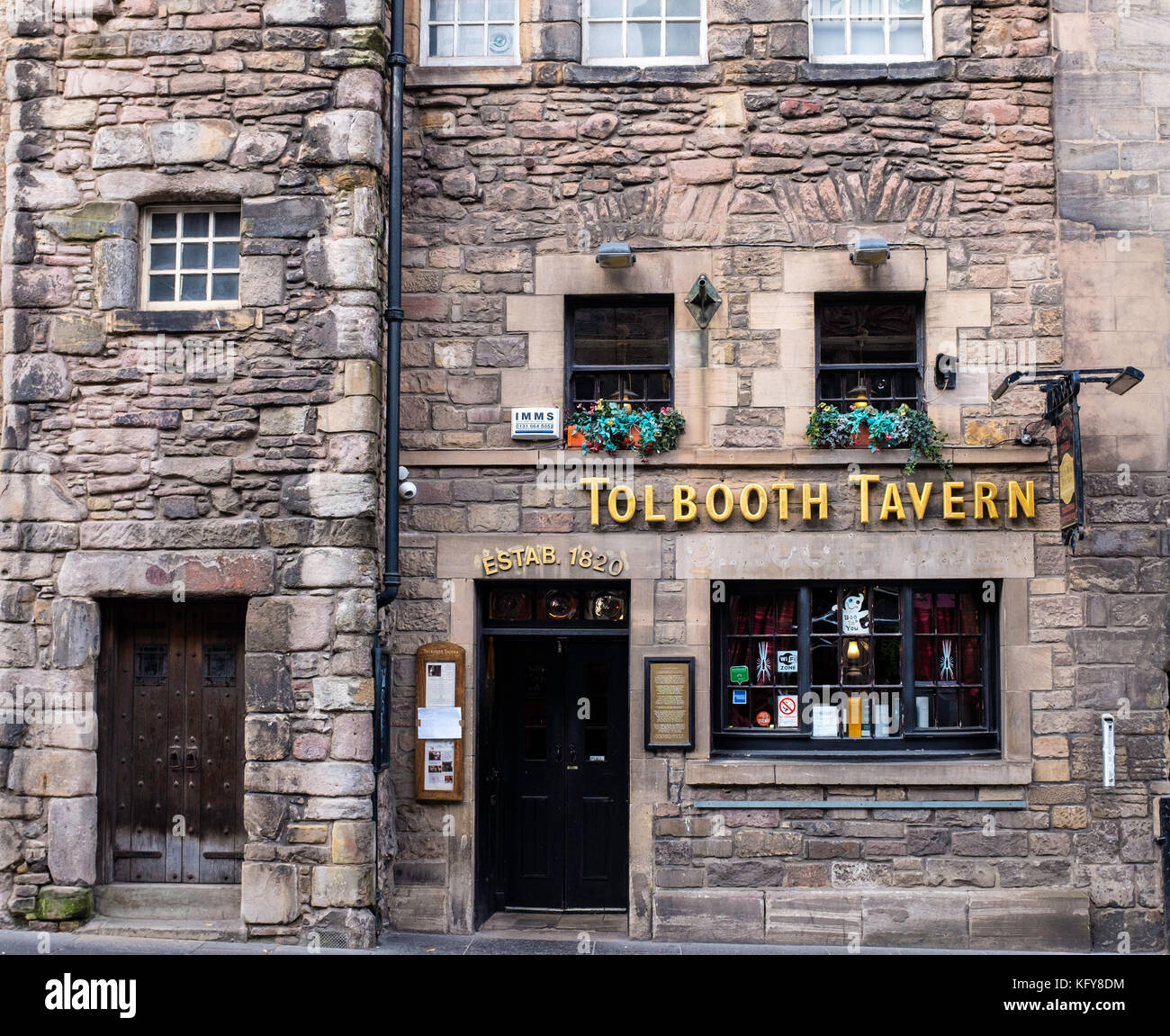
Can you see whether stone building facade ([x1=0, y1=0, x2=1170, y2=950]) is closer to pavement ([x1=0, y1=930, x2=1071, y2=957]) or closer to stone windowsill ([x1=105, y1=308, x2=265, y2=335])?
stone windowsill ([x1=105, y1=308, x2=265, y2=335])

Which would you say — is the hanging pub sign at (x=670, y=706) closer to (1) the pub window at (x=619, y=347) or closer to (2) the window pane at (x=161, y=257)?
(1) the pub window at (x=619, y=347)

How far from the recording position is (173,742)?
30.1 feet

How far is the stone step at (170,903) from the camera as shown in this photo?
8.98 m

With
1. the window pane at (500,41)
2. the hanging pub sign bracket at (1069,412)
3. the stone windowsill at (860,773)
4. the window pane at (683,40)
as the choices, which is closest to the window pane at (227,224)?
the window pane at (500,41)

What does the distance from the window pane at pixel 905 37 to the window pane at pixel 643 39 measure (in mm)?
1994

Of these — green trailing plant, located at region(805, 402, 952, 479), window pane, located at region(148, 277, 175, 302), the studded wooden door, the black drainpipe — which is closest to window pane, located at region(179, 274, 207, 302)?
window pane, located at region(148, 277, 175, 302)

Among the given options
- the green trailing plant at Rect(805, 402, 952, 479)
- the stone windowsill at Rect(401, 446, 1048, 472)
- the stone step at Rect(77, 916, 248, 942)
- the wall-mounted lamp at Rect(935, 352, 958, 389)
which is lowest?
the stone step at Rect(77, 916, 248, 942)

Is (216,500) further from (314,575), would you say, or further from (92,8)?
(92,8)

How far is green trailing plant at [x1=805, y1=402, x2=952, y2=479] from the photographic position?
9336mm

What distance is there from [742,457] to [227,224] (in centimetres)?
462

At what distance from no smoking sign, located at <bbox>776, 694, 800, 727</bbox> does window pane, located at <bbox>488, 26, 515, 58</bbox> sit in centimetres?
601

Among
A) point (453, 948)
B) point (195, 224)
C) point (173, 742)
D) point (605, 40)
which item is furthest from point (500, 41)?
point (453, 948)

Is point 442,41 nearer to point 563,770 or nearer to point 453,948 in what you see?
point 563,770

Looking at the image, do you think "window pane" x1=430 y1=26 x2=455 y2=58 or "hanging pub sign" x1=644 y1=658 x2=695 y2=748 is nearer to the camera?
"hanging pub sign" x1=644 y1=658 x2=695 y2=748
